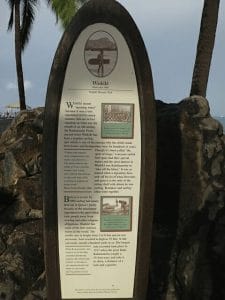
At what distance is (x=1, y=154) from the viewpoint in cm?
696

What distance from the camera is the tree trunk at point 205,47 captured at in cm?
883

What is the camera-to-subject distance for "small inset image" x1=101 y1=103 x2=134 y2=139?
526 cm

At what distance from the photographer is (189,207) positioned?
627cm

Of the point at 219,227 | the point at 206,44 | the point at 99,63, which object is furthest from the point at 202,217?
the point at 206,44

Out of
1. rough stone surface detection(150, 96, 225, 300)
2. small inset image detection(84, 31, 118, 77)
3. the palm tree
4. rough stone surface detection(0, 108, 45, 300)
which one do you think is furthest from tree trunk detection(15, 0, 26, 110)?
small inset image detection(84, 31, 118, 77)

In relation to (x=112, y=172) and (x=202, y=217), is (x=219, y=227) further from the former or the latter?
(x=112, y=172)

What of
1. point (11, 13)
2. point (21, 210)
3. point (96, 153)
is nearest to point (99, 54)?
point (96, 153)

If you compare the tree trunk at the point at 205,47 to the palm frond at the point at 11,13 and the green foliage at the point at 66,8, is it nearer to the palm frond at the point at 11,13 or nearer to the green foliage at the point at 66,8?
the green foliage at the point at 66,8

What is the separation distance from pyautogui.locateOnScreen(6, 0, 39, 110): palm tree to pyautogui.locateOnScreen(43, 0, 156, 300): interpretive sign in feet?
64.2

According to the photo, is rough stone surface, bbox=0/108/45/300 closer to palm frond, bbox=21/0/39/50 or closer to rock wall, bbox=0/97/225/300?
rock wall, bbox=0/97/225/300

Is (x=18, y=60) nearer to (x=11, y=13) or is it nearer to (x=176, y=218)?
(x=11, y=13)

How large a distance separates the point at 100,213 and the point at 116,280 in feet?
2.02

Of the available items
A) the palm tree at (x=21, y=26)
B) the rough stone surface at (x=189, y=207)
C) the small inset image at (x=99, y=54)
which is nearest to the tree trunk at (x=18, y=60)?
the palm tree at (x=21, y=26)

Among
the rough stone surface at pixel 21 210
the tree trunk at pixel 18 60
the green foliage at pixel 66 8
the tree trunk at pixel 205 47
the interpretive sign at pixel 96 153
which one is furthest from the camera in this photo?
the green foliage at pixel 66 8
